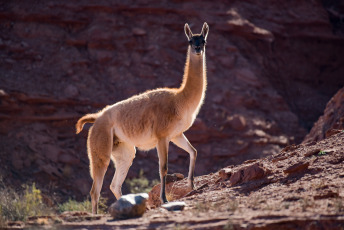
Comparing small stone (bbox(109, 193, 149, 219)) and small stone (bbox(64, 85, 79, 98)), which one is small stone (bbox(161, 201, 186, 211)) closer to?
small stone (bbox(109, 193, 149, 219))

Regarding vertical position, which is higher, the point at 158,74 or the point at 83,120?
the point at 158,74

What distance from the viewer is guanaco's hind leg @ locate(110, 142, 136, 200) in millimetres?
11195

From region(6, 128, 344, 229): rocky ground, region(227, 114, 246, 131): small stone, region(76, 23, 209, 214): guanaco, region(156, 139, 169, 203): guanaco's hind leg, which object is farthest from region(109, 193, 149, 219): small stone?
region(227, 114, 246, 131): small stone

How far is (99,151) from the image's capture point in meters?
10.8

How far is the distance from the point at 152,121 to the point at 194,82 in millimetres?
1207

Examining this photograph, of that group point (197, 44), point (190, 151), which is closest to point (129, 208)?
point (190, 151)

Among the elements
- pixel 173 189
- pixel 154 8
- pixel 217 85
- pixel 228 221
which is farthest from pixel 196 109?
pixel 154 8

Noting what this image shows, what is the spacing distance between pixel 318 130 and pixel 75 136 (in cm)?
951

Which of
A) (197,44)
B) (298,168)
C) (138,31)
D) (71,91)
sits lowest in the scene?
(298,168)

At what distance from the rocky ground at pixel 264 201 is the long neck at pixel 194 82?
1.65m

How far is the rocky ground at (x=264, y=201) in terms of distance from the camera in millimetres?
6691

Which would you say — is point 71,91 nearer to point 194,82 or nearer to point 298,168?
point 194,82

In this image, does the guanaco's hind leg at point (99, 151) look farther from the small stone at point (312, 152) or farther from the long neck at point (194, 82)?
the small stone at point (312, 152)

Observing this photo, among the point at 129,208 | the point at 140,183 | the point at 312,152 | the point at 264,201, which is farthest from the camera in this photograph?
the point at 140,183
